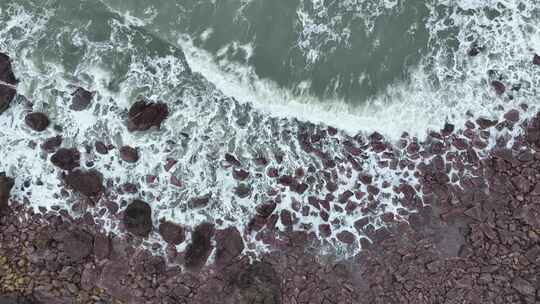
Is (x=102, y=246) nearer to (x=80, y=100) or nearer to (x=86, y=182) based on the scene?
(x=86, y=182)

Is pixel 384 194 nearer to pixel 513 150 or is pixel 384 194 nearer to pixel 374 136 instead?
pixel 374 136

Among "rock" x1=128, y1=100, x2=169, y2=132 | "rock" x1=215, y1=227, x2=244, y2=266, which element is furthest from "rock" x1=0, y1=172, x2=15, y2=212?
"rock" x1=215, y1=227, x2=244, y2=266

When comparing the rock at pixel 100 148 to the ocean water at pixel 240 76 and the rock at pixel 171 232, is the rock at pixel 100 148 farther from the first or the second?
the rock at pixel 171 232

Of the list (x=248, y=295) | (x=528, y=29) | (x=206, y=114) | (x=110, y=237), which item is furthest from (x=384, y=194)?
(x=110, y=237)

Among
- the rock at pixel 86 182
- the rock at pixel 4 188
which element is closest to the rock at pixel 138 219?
the rock at pixel 86 182

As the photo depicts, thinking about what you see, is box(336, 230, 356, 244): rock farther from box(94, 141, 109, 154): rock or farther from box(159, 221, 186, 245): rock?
box(94, 141, 109, 154): rock

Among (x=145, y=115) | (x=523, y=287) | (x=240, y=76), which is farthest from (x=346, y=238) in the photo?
(x=145, y=115)
